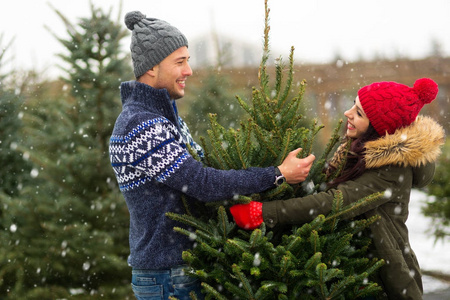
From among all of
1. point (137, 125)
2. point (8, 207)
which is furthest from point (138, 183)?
point (8, 207)

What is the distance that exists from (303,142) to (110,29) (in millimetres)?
3771

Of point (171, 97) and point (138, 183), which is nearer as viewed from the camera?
point (138, 183)

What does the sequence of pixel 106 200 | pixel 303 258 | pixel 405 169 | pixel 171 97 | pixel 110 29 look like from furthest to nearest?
pixel 110 29, pixel 106 200, pixel 171 97, pixel 405 169, pixel 303 258

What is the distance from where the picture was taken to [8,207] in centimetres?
562

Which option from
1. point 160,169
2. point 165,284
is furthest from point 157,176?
point 165,284

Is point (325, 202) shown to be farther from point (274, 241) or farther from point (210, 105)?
point (210, 105)

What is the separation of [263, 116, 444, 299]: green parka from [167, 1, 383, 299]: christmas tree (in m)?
0.08

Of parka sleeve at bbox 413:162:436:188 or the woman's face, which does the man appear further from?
parka sleeve at bbox 413:162:436:188

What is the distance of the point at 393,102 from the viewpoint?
2600 mm

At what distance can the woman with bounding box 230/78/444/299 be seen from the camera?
2.33 meters

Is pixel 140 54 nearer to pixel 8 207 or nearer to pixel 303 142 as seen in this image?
pixel 303 142

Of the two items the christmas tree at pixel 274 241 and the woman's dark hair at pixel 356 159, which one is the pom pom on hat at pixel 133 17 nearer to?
the christmas tree at pixel 274 241

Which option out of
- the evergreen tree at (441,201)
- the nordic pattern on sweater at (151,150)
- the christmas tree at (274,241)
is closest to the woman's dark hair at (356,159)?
the christmas tree at (274,241)

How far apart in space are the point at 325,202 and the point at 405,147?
0.59 meters
